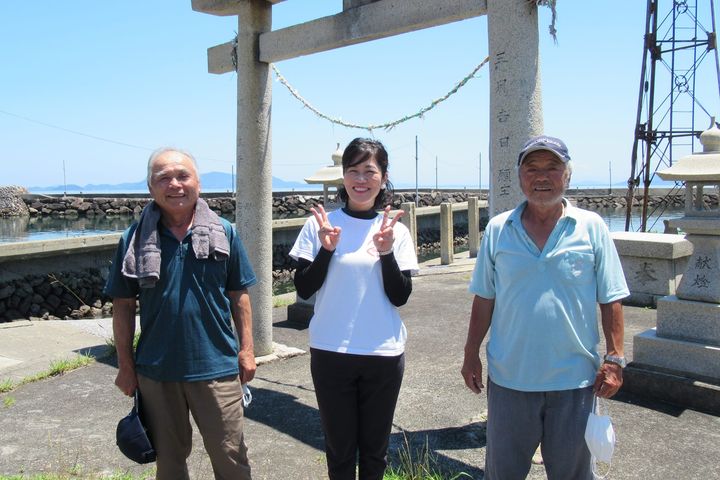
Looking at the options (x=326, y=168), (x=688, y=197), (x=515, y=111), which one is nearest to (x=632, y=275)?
(x=688, y=197)

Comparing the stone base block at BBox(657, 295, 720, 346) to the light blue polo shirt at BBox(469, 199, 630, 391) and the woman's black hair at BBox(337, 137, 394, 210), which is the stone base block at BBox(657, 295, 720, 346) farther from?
the woman's black hair at BBox(337, 137, 394, 210)

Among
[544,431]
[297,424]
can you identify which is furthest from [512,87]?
[297,424]

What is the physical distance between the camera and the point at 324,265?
8.20 feet

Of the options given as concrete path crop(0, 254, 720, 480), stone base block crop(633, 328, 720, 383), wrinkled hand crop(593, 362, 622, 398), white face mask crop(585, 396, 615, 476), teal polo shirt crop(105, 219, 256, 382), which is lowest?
concrete path crop(0, 254, 720, 480)

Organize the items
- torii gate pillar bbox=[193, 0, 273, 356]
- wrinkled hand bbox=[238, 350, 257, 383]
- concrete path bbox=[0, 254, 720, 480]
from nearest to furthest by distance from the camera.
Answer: wrinkled hand bbox=[238, 350, 257, 383] → concrete path bbox=[0, 254, 720, 480] → torii gate pillar bbox=[193, 0, 273, 356]

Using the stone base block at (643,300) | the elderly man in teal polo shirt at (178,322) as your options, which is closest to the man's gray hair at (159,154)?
the elderly man in teal polo shirt at (178,322)

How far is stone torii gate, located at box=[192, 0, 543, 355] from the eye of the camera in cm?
349

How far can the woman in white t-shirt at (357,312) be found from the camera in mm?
2490

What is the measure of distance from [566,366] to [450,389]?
248cm

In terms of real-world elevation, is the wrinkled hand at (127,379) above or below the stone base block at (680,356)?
above

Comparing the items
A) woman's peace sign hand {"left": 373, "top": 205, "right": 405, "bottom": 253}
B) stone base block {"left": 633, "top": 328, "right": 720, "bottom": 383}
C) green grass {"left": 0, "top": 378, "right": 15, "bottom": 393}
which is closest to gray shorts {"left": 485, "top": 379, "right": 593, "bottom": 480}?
woman's peace sign hand {"left": 373, "top": 205, "right": 405, "bottom": 253}

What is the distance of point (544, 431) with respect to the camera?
7.52 ft

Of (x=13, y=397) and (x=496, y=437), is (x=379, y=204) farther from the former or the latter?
(x=13, y=397)

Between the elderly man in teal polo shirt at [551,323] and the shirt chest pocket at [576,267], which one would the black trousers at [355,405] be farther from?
the shirt chest pocket at [576,267]
